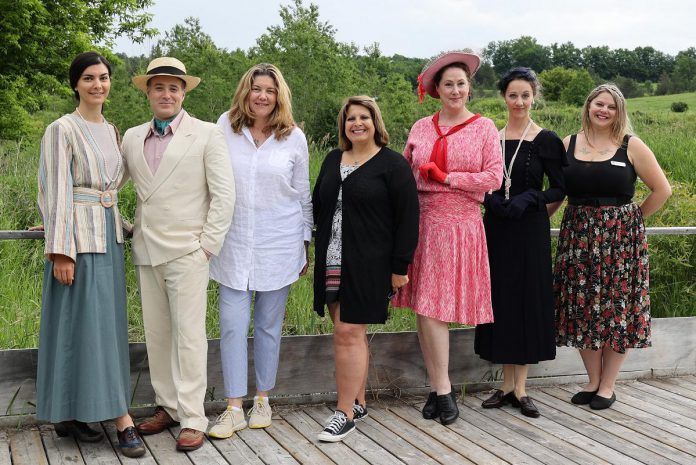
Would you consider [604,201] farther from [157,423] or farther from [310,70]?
[310,70]

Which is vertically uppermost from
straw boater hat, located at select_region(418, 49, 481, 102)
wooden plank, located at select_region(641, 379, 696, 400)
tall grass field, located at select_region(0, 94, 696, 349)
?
straw boater hat, located at select_region(418, 49, 481, 102)

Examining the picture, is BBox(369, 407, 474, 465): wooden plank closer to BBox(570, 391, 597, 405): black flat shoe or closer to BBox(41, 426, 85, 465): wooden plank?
BBox(570, 391, 597, 405): black flat shoe

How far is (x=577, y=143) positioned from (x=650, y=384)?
5.31 ft

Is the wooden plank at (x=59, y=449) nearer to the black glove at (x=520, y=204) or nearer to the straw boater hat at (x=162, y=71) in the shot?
the straw boater hat at (x=162, y=71)

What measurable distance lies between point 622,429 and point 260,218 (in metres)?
2.13

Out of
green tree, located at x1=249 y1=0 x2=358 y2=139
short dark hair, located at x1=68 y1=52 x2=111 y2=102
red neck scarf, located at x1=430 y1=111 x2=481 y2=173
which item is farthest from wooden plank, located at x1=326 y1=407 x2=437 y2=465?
green tree, located at x1=249 y1=0 x2=358 y2=139

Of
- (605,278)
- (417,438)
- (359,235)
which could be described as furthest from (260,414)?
(605,278)

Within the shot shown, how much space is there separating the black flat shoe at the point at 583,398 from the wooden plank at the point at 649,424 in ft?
0.41

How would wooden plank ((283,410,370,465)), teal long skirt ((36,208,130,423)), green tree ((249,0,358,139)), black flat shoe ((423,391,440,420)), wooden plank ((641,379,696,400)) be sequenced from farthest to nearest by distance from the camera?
green tree ((249,0,358,139)) < wooden plank ((641,379,696,400)) < black flat shoe ((423,391,440,420)) < wooden plank ((283,410,370,465)) < teal long skirt ((36,208,130,423))

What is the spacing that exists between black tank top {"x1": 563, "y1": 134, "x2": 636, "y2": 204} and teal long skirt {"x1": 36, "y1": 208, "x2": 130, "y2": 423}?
2.43 metres

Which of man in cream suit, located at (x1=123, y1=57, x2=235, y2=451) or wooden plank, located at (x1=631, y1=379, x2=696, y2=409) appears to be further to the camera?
wooden plank, located at (x1=631, y1=379, x2=696, y2=409)

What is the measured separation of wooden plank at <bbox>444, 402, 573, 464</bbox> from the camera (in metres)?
3.68

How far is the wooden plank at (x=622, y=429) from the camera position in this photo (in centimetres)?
373

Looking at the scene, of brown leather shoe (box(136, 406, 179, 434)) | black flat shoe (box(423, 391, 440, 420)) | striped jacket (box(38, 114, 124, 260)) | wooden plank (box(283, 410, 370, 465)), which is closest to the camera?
striped jacket (box(38, 114, 124, 260))
